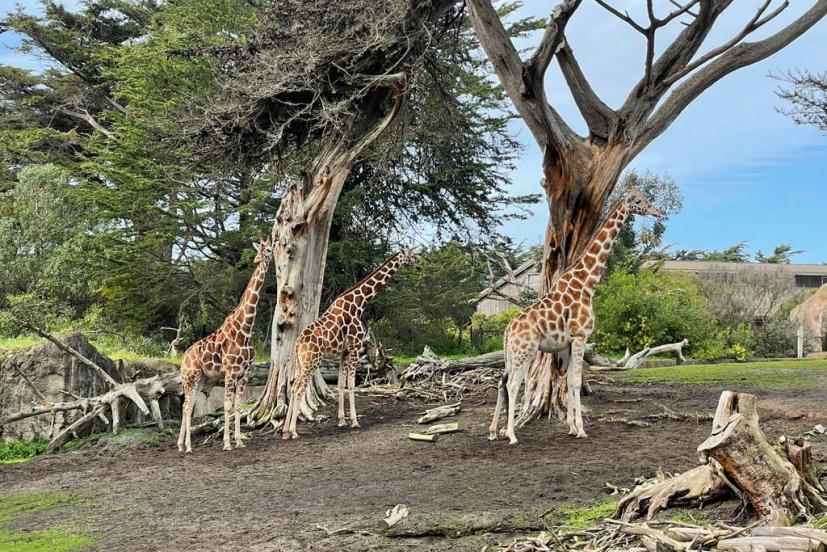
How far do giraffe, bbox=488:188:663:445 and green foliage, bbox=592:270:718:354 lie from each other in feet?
47.1

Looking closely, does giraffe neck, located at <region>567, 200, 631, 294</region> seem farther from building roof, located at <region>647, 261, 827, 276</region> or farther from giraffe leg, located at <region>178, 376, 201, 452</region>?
building roof, located at <region>647, 261, 827, 276</region>

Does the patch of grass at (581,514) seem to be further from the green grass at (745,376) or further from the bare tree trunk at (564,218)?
the green grass at (745,376)

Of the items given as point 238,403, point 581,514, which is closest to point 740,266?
point 238,403

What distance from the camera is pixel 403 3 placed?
39.5ft

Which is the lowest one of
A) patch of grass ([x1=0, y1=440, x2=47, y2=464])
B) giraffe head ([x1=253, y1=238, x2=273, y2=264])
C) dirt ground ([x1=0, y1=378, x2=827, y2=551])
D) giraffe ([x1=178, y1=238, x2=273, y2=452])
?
patch of grass ([x1=0, y1=440, x2=47, y2=464])

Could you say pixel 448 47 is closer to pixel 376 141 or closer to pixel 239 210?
pixel 376 141

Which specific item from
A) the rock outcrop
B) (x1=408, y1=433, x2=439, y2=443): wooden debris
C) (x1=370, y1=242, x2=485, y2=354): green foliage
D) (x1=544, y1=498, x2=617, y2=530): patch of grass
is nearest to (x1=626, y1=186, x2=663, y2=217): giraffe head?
(x1=408, y1=433, x2=439, y2=443): wooden debris

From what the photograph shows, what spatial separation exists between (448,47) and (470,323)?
15336 mm

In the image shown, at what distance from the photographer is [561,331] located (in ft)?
29.5

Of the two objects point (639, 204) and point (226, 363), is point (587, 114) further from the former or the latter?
point (226, 363)

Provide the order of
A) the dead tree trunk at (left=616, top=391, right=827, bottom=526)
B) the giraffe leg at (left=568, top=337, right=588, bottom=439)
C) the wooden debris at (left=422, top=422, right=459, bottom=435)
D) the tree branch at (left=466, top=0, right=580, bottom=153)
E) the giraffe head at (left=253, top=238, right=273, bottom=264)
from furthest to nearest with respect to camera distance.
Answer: the giraffe head at (left=253, top=238, right=273, bottom=264) → the wooden debris at (left=422, top=422, right=459, bottom=435) → the tree branch at (left=466, top=0, right=580, bottom=153) → the giraffe leg at (left=568, top=337, right=588, bottom=439) → the dead tree trunk at (left=616, top=391, right=827, bottom=526)

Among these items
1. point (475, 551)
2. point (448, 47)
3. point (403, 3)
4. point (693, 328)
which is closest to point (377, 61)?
point (403, 3)

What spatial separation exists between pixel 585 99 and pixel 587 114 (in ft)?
0.63

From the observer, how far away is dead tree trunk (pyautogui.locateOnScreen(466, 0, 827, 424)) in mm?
9625
